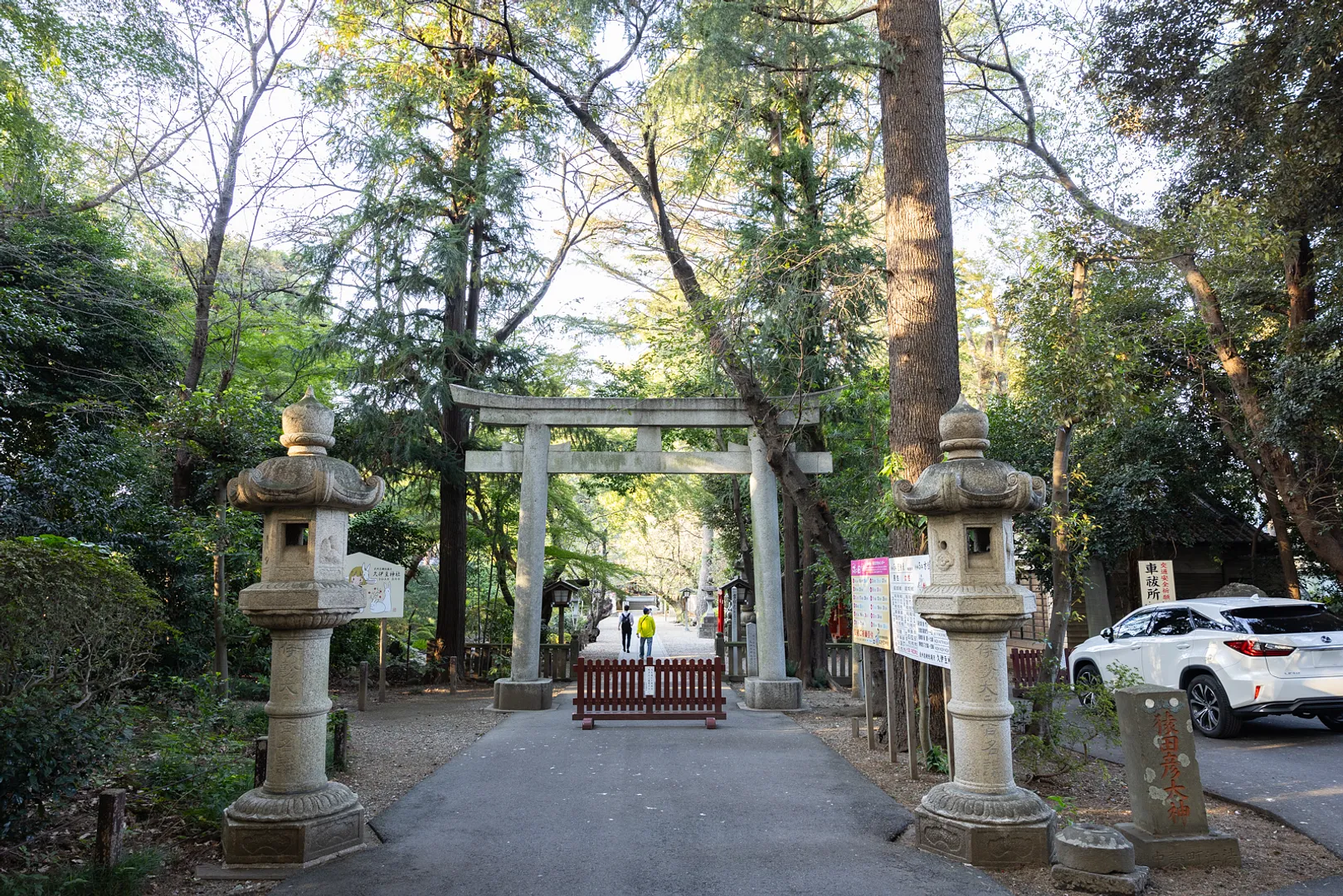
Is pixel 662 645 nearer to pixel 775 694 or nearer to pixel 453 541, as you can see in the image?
pixel 453 541

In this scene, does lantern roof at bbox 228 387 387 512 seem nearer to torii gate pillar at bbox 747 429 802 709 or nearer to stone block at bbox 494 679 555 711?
stone block at bbox 494 679 555 711

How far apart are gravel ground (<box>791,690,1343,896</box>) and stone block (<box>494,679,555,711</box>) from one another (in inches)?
186

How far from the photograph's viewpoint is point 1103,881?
4793 mm

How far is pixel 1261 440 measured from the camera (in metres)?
13.6

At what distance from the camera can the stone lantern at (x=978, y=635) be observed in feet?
17.4

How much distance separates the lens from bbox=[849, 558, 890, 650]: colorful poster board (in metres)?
8.27

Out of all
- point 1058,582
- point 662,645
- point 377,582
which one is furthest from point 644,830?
point 662,645

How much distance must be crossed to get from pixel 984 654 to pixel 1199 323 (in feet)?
39.4

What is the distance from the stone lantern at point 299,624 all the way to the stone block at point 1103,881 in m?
4.47

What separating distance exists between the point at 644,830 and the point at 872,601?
361 centimetres

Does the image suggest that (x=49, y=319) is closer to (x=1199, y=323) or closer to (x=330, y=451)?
(x=330, y=451)

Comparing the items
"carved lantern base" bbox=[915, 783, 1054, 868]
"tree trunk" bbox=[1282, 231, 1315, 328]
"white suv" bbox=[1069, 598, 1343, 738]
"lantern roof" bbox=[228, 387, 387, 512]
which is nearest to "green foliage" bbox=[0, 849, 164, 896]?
"lantern roof" bbox=[228, 387, 387, 512]

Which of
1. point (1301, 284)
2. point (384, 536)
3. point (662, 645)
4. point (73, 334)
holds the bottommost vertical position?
point (662, 645)

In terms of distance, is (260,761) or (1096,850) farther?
(260,761)
